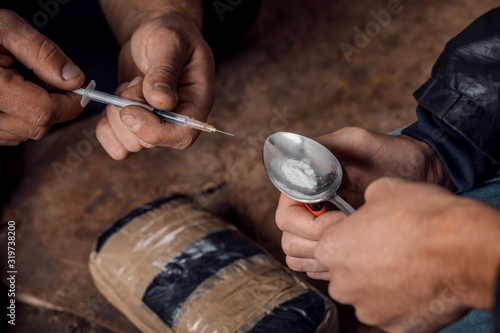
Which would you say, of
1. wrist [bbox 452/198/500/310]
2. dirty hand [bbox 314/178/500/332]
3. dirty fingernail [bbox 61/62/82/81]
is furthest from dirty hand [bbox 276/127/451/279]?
dirty fingernail [bbox 61/62/82/81]

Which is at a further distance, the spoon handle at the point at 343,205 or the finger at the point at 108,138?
the finger at the point at 108,138

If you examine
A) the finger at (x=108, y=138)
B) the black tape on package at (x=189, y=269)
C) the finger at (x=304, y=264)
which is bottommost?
the black tape on package at (x=189, y=269)

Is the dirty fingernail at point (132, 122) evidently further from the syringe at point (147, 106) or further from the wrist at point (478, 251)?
the wrist at point (478, 251)

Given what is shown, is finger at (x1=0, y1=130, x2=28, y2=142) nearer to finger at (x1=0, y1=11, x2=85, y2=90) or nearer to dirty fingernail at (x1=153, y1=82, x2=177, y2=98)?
finger at (x1=0, y1=11, x2=85, y2=90)

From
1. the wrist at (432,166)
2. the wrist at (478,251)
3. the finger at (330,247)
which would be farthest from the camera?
the wrist at (432,166)

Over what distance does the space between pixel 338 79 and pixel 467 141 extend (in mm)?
939

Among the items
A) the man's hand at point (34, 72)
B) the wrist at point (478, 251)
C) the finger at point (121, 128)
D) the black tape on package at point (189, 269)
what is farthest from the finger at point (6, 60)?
the wrist at point (478, 251)

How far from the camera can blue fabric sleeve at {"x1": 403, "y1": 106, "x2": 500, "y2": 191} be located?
1000 millimetres

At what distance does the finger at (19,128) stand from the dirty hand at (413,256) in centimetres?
79

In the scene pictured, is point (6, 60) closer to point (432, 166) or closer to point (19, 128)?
point (19, 128)

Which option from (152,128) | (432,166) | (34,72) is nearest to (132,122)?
(152,128)

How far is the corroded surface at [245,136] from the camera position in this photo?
5.10 ft

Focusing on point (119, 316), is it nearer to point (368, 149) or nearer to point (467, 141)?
point (368, 149)

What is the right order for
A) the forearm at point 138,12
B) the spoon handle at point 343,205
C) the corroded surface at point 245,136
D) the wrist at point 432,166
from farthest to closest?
the corroded surface at point 245,136
the forearm at point 138,12
the wrist at point 432,166
the spoon handle at point 343,205
